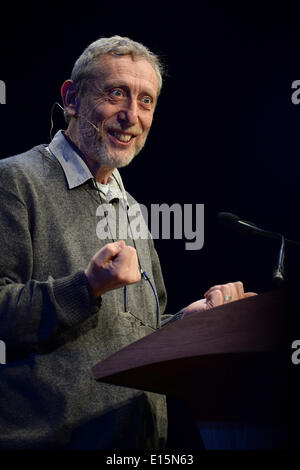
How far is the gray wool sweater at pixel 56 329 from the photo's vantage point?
1477 mm

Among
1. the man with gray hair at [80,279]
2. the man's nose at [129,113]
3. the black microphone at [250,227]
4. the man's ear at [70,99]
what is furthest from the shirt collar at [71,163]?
the black microphone at [250,227]

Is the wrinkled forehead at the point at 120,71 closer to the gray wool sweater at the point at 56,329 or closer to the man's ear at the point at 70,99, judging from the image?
the man's ear at the point at 70,99

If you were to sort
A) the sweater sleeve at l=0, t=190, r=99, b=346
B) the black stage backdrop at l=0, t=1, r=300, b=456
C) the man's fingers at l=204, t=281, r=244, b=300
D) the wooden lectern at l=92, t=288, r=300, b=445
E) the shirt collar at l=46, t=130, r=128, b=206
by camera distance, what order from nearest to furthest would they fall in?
the wooden lectern at l=92, t=288, r=300, b=445
the sweater sleeve at l=0, t=190, r=99, b=346
the man's fingers at l=204, t=281, r=244, b=300
the shirt collar at l=46, t=130, r=128, b=206
the black stage backdrop at l=0, t=1, r=300, b=456

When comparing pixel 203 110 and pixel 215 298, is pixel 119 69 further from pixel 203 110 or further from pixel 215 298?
pixel 203 110

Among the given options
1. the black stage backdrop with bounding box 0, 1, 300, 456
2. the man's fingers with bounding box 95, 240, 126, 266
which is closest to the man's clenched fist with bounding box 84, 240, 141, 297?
the man's fingers with bounding box 95, 240, 126, 266

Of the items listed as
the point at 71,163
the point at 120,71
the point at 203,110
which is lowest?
the point at 71,163

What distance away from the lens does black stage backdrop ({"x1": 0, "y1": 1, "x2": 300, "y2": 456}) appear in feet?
9.00

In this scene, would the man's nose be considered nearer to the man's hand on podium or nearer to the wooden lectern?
the man's hand on podium

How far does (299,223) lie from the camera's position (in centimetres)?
279

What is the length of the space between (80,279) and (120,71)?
0.88 meters

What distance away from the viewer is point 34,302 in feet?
4.84

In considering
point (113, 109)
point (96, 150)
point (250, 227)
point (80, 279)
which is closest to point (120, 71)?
point (113, 109)

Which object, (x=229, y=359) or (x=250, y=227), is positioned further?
(x=250, y=227)

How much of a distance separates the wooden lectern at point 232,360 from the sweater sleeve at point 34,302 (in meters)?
0.36
